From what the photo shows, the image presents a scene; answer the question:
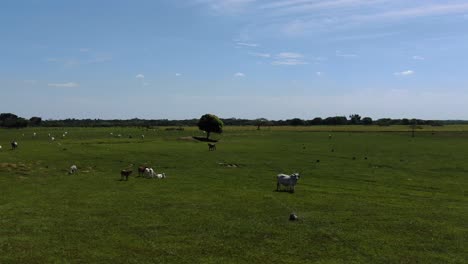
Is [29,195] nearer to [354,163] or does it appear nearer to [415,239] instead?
[415,239]

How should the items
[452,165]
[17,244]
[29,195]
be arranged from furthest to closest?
[452,165], [29,195], [17,244]

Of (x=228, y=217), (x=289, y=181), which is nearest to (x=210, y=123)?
(x=289, y=181)

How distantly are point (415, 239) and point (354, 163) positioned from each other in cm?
3248

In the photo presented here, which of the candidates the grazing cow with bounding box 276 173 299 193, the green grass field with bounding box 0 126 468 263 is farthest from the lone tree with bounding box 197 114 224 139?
the grazing cow with bounding box 276 173 299 193

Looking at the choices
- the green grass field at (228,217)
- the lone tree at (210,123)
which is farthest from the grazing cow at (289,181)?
the lone tree at (210,123)

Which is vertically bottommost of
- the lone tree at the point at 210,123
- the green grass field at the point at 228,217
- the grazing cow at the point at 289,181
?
the green grass field at the point at 228,217

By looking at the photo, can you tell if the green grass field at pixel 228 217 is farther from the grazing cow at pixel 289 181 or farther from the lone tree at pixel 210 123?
the lone tree at pixel 210 123

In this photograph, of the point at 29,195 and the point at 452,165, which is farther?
the point at 452,165

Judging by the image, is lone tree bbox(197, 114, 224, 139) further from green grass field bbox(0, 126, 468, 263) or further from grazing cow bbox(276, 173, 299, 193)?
grazing cow bbox(276, 173, 299, 193)

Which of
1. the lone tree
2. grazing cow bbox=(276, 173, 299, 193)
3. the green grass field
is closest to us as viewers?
the green grass field

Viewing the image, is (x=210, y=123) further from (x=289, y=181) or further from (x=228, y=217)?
(x=228, y=217)

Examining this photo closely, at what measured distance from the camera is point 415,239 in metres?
19.1

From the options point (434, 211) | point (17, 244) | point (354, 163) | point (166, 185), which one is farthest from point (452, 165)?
point (17, 244)

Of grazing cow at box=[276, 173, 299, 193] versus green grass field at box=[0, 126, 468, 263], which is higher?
grazing cow at box=[276, 173, 299, 193]
